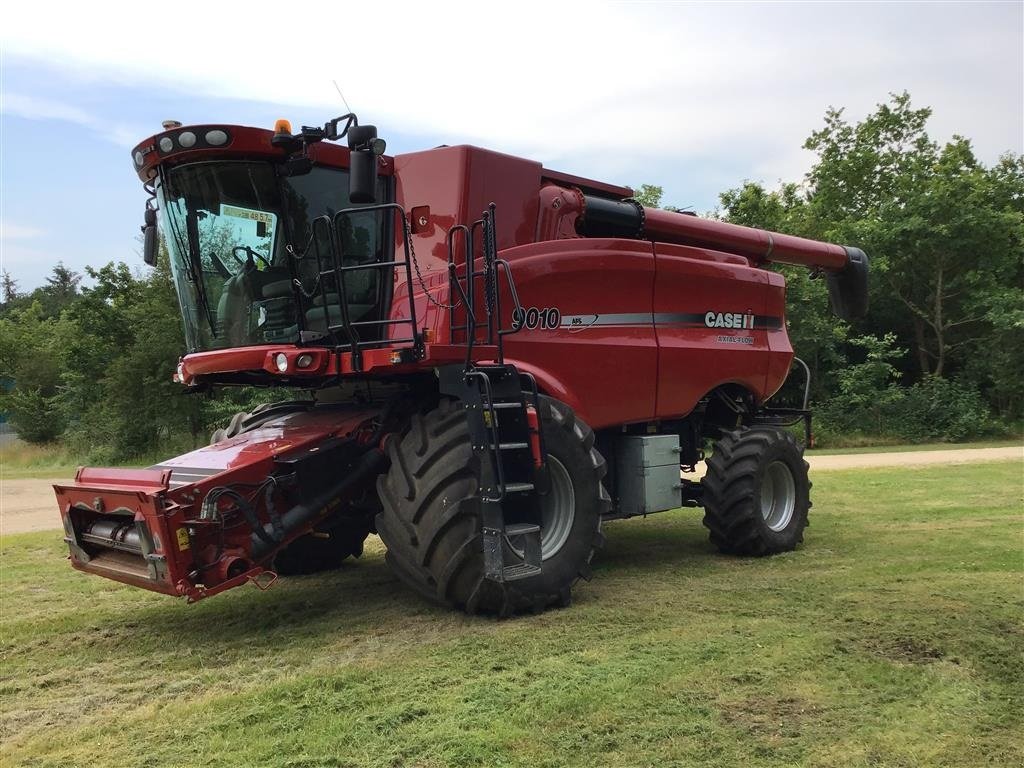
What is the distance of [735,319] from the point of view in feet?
25.1

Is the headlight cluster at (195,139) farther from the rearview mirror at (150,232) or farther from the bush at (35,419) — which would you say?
the bush at (35,419)

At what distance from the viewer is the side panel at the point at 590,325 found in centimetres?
592

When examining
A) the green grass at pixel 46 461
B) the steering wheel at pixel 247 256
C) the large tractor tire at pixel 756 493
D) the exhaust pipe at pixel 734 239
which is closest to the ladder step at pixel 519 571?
the steering wheel at pixel 247 256

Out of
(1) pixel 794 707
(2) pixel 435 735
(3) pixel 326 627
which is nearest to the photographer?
(2) pixel 435 735

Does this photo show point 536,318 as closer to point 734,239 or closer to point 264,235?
point 264,235

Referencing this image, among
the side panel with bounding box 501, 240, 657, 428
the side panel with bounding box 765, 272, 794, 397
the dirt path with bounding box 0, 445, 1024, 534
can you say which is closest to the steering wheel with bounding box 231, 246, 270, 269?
the side panel with bounding box 501, 240, 657, 428

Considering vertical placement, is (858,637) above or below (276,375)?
below

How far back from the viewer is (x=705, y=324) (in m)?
7.29

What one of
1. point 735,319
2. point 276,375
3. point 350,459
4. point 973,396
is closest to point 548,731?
point 350,459

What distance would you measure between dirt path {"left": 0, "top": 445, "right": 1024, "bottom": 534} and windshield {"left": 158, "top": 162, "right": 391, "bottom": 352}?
608cm

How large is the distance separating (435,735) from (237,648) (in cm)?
181

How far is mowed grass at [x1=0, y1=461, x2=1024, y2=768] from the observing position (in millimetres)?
3264

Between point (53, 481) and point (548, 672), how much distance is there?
17.0 metres

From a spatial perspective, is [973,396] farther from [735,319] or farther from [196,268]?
[196,268]
